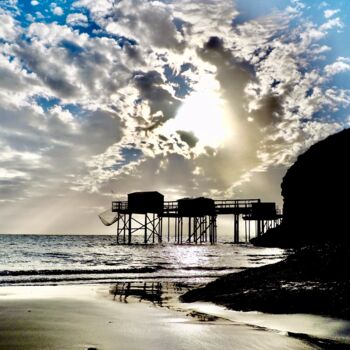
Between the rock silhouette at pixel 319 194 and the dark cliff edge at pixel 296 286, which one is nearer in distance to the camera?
the dark cliff edge at pixel 296 286

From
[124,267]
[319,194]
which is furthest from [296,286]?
[319,194]

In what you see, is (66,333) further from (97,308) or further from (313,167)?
(313,167)

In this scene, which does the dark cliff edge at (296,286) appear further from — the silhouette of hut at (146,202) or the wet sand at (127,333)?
the silhouette of hut at (146,202)

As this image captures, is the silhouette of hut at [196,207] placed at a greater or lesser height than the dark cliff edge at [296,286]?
greater

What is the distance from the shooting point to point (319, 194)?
127ft

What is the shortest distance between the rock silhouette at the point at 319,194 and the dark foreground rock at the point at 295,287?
88.8ft

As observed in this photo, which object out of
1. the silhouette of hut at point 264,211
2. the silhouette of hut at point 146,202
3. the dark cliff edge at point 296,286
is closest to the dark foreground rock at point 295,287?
the dark cliff edge at point 296,286

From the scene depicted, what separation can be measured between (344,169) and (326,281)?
3313cm

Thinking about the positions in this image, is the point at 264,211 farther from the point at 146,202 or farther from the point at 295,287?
the point at 295,287

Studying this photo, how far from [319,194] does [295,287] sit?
1394 inches

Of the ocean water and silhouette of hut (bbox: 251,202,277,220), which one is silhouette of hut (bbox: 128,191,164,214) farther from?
the ocean water

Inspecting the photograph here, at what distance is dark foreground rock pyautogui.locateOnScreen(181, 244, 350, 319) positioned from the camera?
5.01 metres

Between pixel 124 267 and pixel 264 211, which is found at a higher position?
pixel 264 211

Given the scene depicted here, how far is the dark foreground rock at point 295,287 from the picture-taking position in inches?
197
